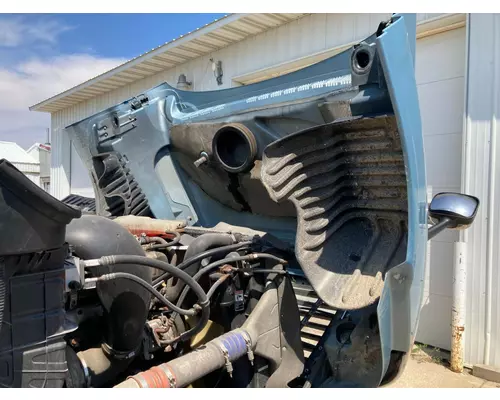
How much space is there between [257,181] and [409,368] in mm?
2452

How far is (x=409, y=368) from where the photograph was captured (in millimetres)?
3918

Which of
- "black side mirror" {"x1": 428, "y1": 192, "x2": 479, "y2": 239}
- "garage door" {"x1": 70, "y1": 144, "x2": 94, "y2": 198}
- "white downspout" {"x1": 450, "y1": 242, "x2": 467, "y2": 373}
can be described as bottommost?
"white downspout" {"x1": 450, "y1": 242, "x2": 467, "y2": 373}

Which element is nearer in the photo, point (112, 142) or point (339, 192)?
point (339, 192)

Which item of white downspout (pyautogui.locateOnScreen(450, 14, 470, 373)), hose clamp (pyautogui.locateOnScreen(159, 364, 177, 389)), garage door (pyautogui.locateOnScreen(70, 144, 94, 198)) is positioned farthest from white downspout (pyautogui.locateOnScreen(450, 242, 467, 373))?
garage door (pyautogui.locateOnScreen(70, 144, 94, 198))

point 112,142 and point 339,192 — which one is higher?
point 112,142

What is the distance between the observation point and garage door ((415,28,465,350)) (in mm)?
4148

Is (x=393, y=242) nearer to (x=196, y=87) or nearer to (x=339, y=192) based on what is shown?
(x=339, y=192)

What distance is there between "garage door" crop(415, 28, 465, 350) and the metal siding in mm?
200

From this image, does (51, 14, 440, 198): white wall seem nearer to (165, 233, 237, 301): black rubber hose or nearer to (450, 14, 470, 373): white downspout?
(450, 14, 470, 373): white downspout

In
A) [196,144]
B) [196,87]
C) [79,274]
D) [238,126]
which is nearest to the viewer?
[79,274]

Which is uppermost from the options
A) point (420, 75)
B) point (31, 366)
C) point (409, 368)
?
point (420, 75)

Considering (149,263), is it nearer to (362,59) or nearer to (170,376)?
(170,376)

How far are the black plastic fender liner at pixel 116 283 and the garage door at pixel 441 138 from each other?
329cm

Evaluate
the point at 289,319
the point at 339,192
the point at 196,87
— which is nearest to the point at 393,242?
the point at 339,192
